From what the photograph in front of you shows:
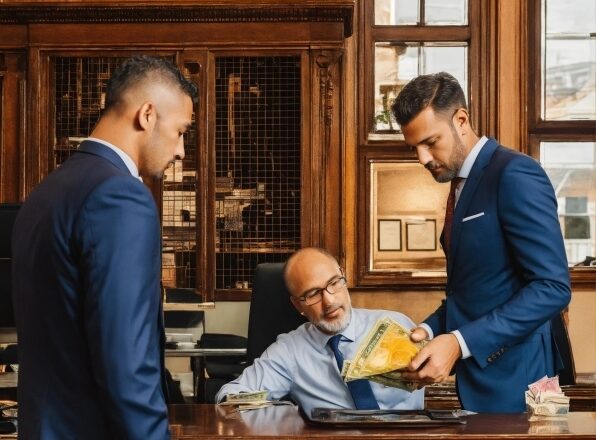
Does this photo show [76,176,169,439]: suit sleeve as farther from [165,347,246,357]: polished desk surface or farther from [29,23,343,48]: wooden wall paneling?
[29,23,343,48]: wooden wall paneling

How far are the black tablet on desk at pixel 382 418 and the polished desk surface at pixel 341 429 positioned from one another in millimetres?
17

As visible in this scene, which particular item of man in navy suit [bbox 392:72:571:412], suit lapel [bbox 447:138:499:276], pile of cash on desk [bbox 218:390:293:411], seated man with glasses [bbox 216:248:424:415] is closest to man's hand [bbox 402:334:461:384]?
man in navy suit [bbox 392:72:571:412]

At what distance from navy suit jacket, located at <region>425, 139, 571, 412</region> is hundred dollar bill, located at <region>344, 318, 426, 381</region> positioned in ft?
0.51

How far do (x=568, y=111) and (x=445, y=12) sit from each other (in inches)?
34.1

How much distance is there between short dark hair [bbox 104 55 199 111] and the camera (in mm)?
1714

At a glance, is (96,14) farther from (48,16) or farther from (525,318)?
(525,318)

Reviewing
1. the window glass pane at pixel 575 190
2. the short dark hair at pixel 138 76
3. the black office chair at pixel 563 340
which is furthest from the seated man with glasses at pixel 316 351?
the window glass pane at pixel 575 190

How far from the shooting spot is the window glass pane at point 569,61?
531 centimetres

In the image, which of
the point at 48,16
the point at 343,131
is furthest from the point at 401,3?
the point at 48,16

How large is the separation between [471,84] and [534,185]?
2.90 meters

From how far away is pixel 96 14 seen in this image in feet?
16.0

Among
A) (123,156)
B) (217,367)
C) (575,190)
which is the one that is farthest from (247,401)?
(575,190)

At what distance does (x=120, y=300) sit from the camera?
60.9 inches

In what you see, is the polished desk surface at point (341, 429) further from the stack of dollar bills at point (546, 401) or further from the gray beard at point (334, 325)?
the gray beard at point (334, 325)
